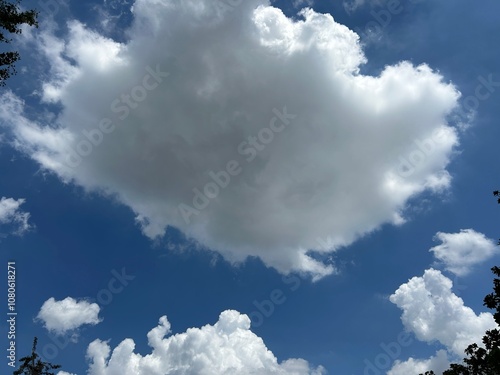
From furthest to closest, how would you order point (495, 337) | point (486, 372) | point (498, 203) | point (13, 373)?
point (13, 373), point (486, 372), point (495, 337), point (498, 203)

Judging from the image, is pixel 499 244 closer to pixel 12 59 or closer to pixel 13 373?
pixel 12 59

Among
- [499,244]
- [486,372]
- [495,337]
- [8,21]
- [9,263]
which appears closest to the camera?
[8,21]

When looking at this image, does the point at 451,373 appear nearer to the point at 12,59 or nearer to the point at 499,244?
the point at 499,244

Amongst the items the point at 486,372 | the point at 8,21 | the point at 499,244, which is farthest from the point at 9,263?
the point at 486,372

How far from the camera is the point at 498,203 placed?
2136 centimetres

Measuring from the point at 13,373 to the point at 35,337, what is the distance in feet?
10.7

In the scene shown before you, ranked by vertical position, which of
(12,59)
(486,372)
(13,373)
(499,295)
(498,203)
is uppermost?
(12,59)

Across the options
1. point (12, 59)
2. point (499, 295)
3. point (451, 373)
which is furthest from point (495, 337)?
point (12, 59)

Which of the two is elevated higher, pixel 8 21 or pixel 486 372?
pixel 8 21

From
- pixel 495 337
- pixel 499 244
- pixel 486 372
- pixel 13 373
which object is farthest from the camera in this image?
pixel 13 373

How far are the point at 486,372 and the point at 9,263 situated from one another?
38158 mm

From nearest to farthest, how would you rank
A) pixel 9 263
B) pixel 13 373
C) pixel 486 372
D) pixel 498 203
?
pixel 498 203 < pixel 9 263 < pixel 486 372 < pixel 13 373

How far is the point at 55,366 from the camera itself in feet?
115

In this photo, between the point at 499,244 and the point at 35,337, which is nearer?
the point at 499,244
